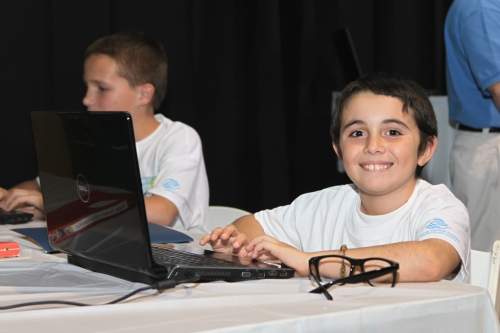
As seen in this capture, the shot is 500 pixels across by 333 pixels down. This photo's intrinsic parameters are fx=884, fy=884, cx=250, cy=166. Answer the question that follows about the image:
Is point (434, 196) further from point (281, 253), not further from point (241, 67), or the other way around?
point (241, 67)

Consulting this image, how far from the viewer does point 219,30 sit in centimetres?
425

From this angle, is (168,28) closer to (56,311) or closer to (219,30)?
(219,30)

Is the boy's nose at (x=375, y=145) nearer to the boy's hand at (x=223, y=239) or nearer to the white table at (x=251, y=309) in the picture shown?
Result: the boy's hand at (x=223, y=239)

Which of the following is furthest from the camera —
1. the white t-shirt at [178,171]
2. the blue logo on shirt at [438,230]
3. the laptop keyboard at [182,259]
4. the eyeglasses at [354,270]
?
the white t-shirt at [178,171]

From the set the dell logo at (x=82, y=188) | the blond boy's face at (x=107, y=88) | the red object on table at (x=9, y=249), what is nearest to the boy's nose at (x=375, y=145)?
the dell logo at (x=82, y=188)

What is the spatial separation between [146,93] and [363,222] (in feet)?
4.05

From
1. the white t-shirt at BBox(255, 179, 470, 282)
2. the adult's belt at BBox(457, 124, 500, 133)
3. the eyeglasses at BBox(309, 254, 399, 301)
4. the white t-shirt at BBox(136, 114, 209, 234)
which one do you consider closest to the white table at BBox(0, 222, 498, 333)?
the eyeglasses at BBox(309, 254, 399, 301)

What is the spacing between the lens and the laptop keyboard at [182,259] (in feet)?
5.01

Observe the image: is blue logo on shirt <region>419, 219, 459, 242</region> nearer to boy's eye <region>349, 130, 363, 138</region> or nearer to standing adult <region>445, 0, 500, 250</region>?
boy's eye <region>349, 130, 363, 138</region>

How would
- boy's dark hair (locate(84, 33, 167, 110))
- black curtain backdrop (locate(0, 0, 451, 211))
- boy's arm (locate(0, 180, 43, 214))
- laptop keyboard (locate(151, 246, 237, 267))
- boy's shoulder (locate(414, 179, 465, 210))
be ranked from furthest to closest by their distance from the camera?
black curtain backdrop (locate(0, 0, 451, 211)), boy's dark hair (locate(84, 33, 167, 110)), boy's arm (locate(0, 180, 43, 214)), boy's shoulder (locate(414, 179, 465, 210)), laptop keyboard (locate(151, 246, 237, 267))

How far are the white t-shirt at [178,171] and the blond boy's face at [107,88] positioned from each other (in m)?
0.14

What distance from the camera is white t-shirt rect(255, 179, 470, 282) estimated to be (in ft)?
5.68

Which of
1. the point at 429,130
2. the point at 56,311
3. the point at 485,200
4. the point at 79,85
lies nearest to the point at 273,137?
the point at 79,85

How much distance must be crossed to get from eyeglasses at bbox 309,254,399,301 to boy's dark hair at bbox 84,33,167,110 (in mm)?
1560
